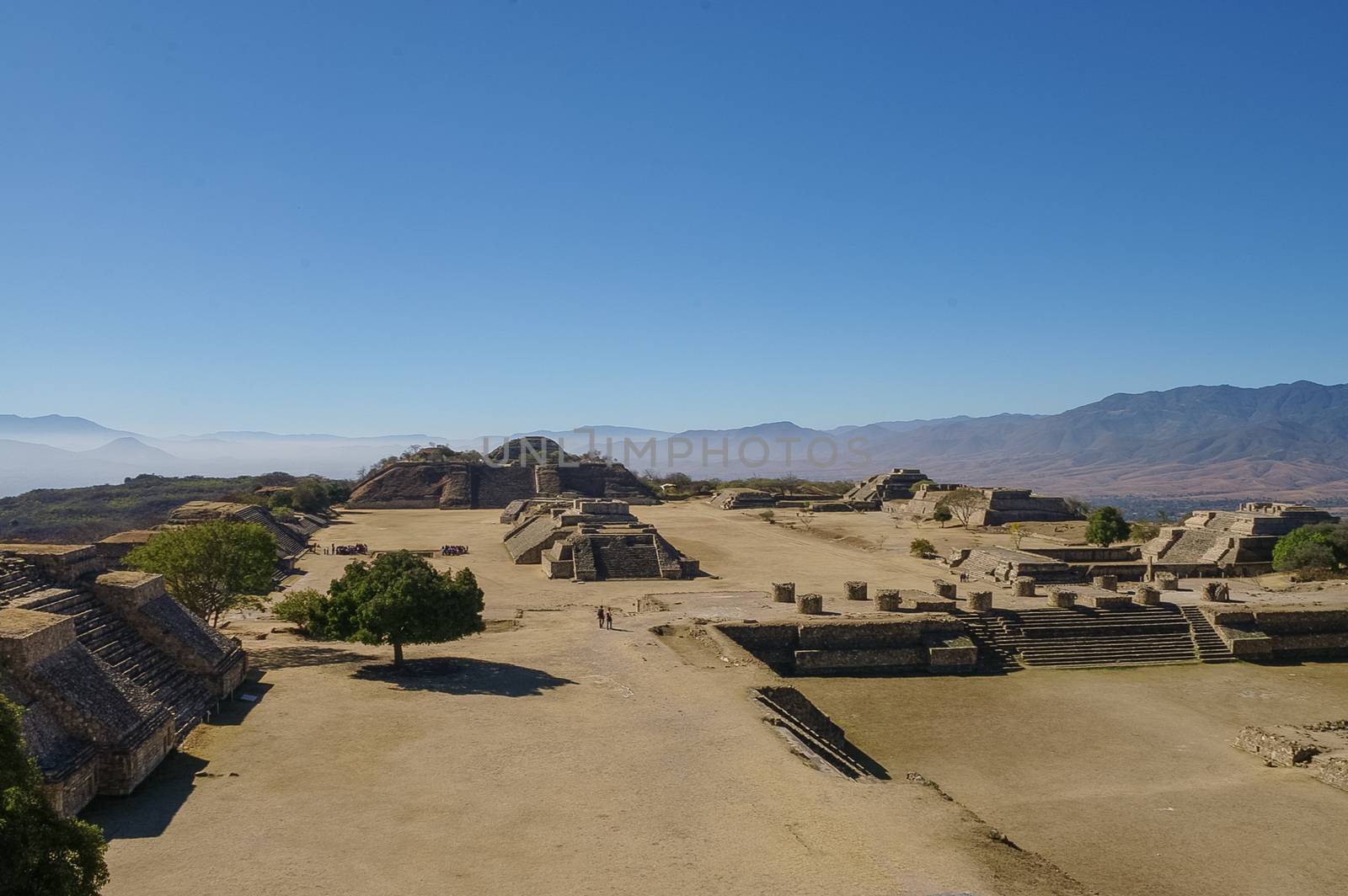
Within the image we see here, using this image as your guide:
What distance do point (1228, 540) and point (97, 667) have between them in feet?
145

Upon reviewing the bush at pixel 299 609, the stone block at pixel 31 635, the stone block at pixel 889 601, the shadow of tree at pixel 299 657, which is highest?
the stone block at pixel 31 635

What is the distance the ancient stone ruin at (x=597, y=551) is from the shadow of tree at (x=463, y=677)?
15.5 meters

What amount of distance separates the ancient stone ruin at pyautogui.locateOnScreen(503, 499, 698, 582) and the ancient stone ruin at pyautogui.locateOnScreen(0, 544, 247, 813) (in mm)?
19806

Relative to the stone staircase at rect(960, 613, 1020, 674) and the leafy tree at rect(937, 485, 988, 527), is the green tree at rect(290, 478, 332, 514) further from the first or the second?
the stone staircase at rect(960, 613, 1020, 674)

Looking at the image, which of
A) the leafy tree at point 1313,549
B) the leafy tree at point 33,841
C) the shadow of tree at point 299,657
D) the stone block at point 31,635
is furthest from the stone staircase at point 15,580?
the leafy tree at point 1313,549

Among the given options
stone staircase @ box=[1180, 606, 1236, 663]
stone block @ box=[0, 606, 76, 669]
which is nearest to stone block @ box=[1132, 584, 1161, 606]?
stone staircase @ box=[1180, 606, 1236, 663]

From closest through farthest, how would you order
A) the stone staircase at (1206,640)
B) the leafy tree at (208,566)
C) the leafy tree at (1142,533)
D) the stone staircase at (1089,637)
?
the leafy tree at (208,566)
the stone staircase at (1089,637)
the stone staircase at (1206,640)
the leafy tree at (1142,533)

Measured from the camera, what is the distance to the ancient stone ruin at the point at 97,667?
12.9 m

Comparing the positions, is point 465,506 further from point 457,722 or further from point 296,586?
point 457,722

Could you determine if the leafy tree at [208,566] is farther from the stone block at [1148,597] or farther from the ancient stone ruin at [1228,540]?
the ancient stone ruin at [1228,540]

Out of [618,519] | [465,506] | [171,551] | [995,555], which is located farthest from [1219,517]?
[465,506]

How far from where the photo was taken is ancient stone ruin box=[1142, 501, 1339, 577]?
39719mm

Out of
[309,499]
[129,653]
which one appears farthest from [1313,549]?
[309,499]

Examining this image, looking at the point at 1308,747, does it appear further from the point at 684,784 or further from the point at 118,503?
the point at 118,503
